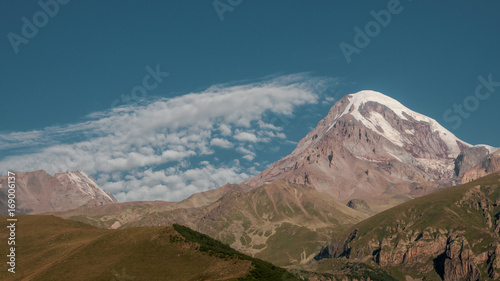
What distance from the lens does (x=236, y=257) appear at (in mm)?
195500

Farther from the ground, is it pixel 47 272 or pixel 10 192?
pixel 10 192

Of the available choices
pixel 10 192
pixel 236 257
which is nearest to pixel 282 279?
pixel 236 257

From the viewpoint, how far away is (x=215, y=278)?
17850 centimetres

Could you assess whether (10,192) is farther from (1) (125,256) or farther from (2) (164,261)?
(2) (164,261)

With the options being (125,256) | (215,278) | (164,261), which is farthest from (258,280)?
(125,256)

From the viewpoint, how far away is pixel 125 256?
199 meters

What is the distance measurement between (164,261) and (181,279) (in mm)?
16837

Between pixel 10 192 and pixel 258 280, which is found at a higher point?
pixel 10 192

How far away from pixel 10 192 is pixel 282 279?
104 meters

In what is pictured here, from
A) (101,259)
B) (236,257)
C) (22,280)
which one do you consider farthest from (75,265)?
(236,257)

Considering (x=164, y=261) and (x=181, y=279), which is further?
(x=164, y=261)

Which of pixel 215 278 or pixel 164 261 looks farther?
pixel 164 261

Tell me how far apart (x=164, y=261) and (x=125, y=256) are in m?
15.6

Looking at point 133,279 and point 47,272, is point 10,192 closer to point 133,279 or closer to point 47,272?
point 47,272
